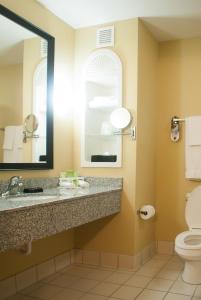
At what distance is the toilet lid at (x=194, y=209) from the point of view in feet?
9.81

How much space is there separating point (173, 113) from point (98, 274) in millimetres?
1784

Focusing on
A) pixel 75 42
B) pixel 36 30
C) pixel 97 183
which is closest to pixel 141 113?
pixel 97 183

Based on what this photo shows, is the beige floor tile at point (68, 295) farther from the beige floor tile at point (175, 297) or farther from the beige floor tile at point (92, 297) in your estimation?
the beige floor tile at point (175, 297)

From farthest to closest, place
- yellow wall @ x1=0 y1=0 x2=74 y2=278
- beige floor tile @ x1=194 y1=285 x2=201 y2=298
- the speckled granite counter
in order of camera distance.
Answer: yellow wall @ x1=0 y1=0 x2=74 y2=278 → beige floor tile @ x1=194 y1=285 x2=201 y2=298 → the speckled granite counter

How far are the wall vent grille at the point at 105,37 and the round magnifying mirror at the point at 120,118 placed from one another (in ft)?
2.10

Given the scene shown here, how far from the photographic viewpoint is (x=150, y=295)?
7.80 ft

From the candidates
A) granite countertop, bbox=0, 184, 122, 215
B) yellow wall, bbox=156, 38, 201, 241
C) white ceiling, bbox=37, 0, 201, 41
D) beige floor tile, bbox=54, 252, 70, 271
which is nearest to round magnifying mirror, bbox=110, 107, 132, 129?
granite countertop, bbox=0, 184, 122, 215

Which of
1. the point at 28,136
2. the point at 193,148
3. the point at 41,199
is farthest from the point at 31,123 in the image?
the point at 193,148

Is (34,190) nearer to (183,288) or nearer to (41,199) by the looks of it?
(41,199)

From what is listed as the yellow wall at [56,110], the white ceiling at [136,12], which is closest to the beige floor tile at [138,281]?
the yellow wall at [56,110]

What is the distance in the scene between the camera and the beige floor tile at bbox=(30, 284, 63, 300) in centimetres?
235

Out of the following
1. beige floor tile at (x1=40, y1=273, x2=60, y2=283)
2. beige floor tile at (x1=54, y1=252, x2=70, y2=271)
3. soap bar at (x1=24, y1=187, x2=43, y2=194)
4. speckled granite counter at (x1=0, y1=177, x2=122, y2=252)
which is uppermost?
soap bar at (x1=24, y1=187, x2=43, y2=194)

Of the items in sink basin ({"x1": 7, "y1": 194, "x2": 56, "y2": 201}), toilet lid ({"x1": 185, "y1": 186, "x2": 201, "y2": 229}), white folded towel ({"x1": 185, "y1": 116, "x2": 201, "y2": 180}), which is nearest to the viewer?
sink basin ({"x1": 7, "y1": 194, "x2": 56, "y2": 201})

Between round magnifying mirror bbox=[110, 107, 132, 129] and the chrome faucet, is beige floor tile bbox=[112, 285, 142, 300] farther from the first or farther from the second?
round magnifying mirror bbox=[110, 107, 132, 129]
